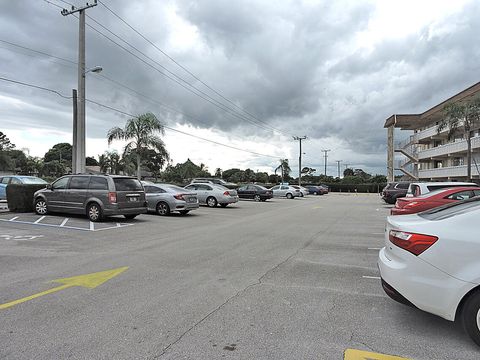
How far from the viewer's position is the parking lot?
3.46 meters

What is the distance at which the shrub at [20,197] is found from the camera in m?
14.9

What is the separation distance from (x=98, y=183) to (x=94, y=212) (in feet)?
3.42

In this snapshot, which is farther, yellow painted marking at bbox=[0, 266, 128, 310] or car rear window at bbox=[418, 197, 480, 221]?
yellow painted marking at bbox=[0, 266, 128, 310]

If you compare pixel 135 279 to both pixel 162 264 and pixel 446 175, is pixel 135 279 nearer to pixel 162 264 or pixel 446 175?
Answer: pixel 162 264

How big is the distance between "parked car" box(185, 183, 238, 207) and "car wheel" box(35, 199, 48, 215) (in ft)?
30.4

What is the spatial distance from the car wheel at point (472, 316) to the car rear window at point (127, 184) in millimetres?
11526

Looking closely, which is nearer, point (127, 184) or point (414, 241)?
point (414, 241)

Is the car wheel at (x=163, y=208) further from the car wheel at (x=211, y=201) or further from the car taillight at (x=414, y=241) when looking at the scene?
the car taillight at (x=414, y=241)

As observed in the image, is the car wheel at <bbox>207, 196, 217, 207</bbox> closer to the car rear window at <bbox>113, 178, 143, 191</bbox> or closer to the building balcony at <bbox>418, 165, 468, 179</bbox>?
the car rear window at <bbox>113, 178, 143, 191</bbox>

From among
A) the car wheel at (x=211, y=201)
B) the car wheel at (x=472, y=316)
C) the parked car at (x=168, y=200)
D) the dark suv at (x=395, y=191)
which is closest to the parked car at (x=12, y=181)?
the parked car at (x=168, y=200)

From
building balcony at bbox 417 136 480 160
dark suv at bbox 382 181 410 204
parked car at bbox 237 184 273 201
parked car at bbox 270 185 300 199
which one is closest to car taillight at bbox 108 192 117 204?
parked car at bbox 237 184 273 201

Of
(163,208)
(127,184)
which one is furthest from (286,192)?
(127,184)

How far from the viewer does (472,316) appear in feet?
11.1

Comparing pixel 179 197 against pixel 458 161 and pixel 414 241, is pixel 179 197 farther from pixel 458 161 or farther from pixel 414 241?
pixel 458 161
